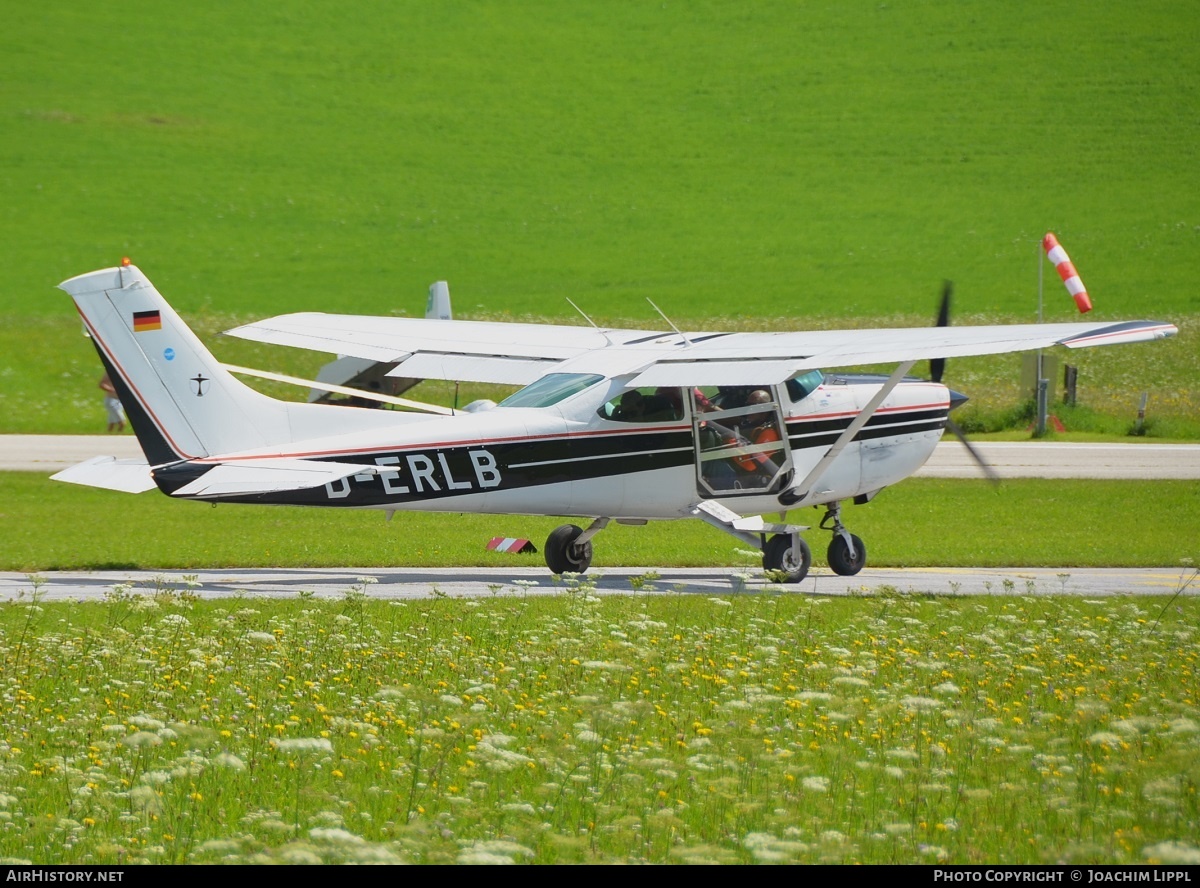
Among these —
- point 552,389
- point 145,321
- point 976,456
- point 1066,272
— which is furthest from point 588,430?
point 1066,272

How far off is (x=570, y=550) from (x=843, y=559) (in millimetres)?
3126

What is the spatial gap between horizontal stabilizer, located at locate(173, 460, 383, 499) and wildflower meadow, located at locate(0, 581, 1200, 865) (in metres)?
1.39

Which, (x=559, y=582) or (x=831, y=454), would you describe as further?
(x=831, y=454)

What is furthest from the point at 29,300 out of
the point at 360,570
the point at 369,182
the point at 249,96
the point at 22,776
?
the point at 22,776

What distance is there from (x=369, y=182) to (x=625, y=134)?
39.8ft

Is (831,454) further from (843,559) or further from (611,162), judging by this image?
(611,162)

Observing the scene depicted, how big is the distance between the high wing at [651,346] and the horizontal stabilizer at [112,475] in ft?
11.5

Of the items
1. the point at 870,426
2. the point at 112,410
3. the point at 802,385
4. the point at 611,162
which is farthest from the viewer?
the point at 611,162

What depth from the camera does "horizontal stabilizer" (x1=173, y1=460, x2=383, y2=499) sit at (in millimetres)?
13844

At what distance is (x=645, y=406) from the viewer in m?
16.0

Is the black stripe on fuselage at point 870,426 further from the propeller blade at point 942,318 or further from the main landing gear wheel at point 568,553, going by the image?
the main landing gear wheel at point 568,553

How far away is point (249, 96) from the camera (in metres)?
70.0

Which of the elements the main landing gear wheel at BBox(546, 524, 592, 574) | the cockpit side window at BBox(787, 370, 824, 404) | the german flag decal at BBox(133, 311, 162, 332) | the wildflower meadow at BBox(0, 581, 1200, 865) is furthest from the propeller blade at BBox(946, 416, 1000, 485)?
the german flag decal at BBox(133, 311, 162, 332)

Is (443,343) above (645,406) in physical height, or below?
above
